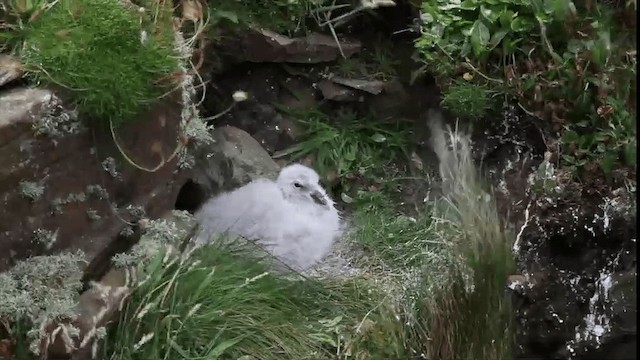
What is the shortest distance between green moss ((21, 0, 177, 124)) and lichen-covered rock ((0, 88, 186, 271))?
6cm

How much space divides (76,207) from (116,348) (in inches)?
17.7

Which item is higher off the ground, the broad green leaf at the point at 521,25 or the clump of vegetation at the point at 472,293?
the broad green leaf at the point at 521,25

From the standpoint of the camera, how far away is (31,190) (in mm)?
2148

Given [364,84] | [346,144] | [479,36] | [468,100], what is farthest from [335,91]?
[479,36]

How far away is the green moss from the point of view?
2.21m

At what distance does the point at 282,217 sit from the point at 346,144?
72 centimetres

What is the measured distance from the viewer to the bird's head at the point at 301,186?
11.1 ft

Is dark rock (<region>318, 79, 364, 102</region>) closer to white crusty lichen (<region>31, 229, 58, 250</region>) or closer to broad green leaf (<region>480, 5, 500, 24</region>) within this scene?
broad green leaf (<region>480, 5, 500, 24</region>)

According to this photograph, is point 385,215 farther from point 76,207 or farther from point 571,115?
point 76,207

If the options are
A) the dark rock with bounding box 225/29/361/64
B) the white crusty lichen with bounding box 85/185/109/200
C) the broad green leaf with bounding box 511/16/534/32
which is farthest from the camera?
the dark rock with bounding box 225/29/361/64

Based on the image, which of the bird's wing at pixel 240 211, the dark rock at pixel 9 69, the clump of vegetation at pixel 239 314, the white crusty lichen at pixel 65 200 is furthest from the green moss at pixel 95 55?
the bird's wing at pixel 240 211

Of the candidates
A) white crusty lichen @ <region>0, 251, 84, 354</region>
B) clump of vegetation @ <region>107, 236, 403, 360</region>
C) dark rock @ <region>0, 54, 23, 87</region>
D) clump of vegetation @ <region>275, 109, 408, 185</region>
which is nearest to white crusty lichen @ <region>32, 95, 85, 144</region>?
dark rock @ <region>0, 54, 23, 87</region>

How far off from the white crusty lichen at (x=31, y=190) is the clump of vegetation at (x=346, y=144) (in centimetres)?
172

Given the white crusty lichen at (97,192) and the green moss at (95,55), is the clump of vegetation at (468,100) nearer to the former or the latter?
the green moss at (95,55)
